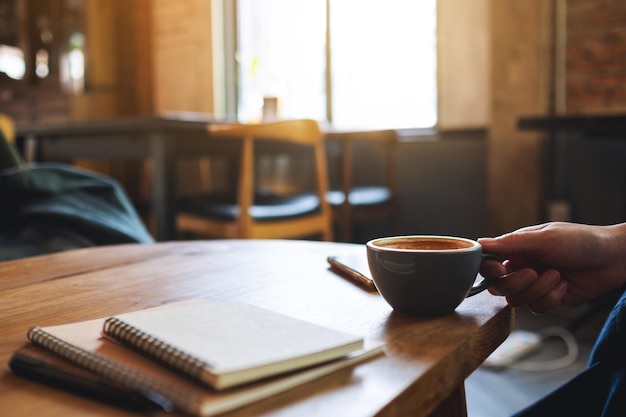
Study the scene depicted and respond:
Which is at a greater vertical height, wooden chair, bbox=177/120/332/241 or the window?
the window

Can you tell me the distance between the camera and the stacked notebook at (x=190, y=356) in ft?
1.31

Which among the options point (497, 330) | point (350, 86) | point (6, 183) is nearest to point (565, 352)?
point (497, 330)

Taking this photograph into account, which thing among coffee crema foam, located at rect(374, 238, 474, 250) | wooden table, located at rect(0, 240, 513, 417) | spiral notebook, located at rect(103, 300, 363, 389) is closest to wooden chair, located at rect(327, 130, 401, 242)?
wooden table, located at rect(0, 240, 513, 417)

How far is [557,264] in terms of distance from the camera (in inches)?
29.0

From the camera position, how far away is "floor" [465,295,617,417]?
1756mm

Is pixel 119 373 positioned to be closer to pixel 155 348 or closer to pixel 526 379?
pixel 155 348

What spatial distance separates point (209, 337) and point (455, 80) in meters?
3.63

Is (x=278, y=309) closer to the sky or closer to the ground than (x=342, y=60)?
closer to the ground

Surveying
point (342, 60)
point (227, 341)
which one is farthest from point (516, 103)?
point (227, 341)

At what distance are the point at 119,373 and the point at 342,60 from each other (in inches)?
168

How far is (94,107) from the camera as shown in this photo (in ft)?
17.7

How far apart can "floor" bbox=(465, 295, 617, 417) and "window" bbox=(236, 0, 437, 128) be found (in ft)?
6.58

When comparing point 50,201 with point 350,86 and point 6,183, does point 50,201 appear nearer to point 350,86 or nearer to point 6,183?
point 6,183

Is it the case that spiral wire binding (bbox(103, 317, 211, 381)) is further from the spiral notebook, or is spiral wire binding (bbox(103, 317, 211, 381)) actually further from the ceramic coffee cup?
the ceramic coffee cup
